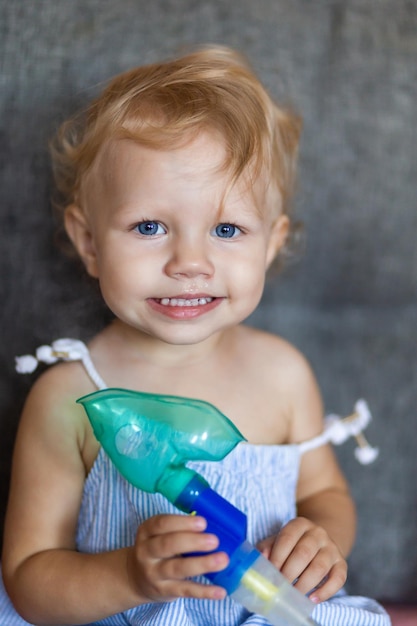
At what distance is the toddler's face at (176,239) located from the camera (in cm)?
85

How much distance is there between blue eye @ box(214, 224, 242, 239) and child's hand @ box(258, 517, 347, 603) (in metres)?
0.33

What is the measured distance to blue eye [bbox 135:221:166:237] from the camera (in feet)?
2.86

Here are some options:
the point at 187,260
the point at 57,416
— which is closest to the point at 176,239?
the point at 187,260

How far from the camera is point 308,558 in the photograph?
2.83 feet

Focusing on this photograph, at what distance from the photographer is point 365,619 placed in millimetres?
911

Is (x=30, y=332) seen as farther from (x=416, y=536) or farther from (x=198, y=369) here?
(x=416, y=536)

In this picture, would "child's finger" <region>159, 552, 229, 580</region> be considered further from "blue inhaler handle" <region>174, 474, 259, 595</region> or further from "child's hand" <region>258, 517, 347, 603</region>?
"child's hand" <region>258, 517, 347, 603</region>

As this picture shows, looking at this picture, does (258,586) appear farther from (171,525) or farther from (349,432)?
(349,432)

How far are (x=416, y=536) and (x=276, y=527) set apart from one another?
0.33 metres

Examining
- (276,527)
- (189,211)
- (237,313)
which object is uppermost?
(189,211)

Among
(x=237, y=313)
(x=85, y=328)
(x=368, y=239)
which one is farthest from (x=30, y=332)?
(x=368, y=239)

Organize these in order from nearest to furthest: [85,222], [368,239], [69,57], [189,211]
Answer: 1. [189,211]
2. [85,222]
3. [69,57]
4. [368,239]

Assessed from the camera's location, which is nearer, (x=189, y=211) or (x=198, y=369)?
(x=189, y=211)

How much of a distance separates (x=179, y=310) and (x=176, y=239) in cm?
8
